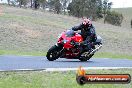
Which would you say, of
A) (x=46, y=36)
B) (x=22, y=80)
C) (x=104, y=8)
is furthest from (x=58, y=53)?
(x=104, y=8)

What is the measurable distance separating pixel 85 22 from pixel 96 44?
1389 mm

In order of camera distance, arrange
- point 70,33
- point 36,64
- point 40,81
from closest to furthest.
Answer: point 40,81 < point 36,64 < point 70,33

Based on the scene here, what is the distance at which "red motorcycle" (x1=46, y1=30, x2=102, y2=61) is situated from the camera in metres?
15.4

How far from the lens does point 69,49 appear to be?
52.3ft

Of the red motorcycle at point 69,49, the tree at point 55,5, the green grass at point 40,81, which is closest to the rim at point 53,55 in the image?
the red motorcycle at point 69,49

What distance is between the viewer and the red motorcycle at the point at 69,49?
50.6 feet

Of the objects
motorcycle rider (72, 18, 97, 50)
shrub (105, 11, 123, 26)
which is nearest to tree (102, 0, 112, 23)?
shrub (105, 11, 123, 26)

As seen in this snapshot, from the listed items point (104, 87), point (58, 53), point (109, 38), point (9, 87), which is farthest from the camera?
point (109, 38)

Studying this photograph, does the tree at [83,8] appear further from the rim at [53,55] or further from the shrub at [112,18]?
the rim at [53,55]

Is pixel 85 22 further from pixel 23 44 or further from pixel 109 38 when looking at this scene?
pixel 109 38

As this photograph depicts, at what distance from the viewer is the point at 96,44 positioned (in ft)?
54.9

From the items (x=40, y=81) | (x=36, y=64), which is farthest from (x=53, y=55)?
(x=40, y=81)

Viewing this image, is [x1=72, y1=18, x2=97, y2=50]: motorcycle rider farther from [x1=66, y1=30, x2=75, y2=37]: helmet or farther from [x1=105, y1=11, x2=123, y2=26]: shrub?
[x1=105, y1=11, x2=123, y2=26]: shrub

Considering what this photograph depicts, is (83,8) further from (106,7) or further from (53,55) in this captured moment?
(53,55)
